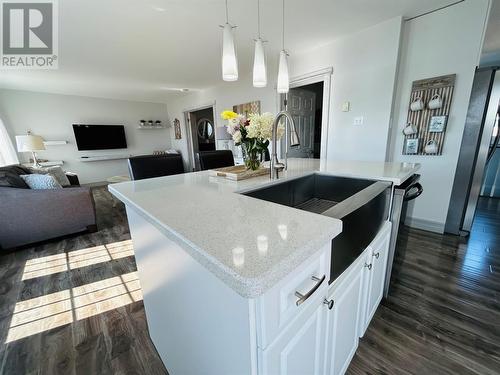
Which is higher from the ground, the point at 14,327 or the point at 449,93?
the point at 449,93

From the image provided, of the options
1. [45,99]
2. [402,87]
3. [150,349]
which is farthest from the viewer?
[45,99]

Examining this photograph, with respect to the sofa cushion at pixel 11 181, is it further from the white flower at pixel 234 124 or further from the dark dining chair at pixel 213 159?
the white flower at pixel 234 124

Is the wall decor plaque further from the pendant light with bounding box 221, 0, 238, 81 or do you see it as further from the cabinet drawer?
the cabinet drawer

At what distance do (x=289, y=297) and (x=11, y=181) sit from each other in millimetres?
3385

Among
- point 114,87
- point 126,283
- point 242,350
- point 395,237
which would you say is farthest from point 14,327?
point 114,87

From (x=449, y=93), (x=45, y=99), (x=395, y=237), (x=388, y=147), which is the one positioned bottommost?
(x=395, y=237)

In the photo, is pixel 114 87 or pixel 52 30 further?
pixel 114 87

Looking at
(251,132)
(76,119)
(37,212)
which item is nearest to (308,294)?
(251,132)

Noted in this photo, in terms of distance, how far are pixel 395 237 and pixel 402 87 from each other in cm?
199

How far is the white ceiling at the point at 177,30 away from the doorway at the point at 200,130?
2304 millimetres

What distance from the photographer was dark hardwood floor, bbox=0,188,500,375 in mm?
1095

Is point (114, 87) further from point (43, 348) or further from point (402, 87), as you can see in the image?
point (402, 87)

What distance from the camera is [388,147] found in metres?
2.47

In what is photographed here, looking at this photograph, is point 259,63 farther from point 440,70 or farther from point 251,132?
point 440,70
